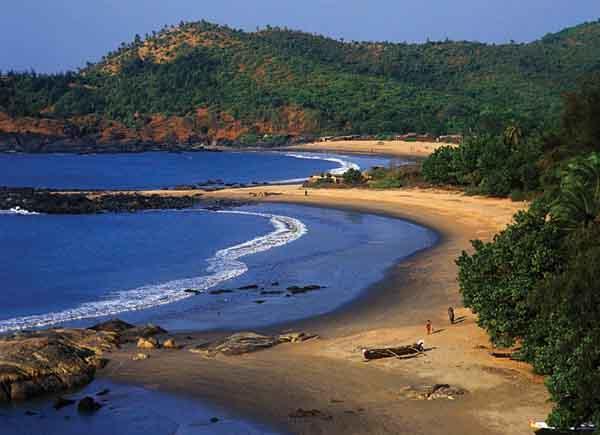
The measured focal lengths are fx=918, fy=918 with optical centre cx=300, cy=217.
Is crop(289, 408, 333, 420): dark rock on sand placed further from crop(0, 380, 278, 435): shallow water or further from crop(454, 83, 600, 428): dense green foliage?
crop(454, 83, 600, 428): dense green foliage

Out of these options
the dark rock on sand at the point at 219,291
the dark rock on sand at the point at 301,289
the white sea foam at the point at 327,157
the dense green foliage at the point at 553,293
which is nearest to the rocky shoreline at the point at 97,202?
the white sea foam at the point at 327,157

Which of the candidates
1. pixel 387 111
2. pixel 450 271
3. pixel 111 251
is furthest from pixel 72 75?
pixel 450 271

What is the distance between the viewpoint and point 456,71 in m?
199

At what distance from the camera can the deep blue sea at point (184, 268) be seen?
3241 cm

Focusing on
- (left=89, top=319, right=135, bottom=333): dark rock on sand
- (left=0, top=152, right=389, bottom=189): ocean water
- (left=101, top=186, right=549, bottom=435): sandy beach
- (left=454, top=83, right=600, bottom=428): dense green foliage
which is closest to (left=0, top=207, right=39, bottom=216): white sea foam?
(left=0, top=152, right=389, bottom=189): ocean water

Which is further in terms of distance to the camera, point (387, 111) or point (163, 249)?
point (387, 111)

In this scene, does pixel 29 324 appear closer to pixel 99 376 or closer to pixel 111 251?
pixel 99 376

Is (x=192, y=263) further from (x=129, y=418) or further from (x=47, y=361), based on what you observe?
(x=129, y=418)

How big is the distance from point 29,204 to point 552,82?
126m

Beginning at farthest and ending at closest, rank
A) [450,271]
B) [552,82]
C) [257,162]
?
[552,82]
[257,162]
[450,271]

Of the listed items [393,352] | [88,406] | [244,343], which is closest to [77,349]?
[88,406]

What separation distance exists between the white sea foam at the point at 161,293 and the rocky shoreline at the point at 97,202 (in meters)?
21.3

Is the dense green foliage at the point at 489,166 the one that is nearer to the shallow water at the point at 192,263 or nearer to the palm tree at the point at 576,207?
the shallow water at the point at 192,263

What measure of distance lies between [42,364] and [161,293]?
47.3 feet
